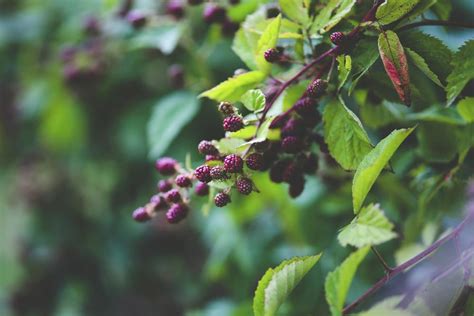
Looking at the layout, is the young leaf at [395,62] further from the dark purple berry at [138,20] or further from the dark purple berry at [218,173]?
the dark purple berry at [138,20]

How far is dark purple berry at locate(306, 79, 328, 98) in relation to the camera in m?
0.71

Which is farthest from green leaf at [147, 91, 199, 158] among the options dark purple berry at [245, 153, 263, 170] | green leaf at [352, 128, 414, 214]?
green leaf at [352, 128, 414, 214]

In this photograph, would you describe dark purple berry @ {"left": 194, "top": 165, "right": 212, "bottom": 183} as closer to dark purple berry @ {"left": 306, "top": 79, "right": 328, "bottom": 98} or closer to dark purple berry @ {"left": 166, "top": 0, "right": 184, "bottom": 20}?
dark purple berry @ {"left": 306, "top": 79, "right": 328, "bottom": 98}

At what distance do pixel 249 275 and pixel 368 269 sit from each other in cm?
33

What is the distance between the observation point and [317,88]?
2.34 ft

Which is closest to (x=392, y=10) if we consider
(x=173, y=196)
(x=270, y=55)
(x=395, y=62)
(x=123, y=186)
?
(x=395, y=62)

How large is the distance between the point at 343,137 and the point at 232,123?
16 cm

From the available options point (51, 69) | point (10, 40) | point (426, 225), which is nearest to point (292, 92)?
point (426, 225)

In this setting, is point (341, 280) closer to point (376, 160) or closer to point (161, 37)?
point (376, 160)

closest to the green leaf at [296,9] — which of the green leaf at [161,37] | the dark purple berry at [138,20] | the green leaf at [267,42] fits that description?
the green leaf at [267,42]

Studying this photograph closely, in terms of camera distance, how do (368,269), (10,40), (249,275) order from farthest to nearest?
(10,40)
(249,275)
(368,269)

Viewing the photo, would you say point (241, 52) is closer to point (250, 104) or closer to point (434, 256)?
point (250, 104)

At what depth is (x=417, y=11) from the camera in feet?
2.26

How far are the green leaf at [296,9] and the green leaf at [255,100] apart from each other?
0.43 feet
